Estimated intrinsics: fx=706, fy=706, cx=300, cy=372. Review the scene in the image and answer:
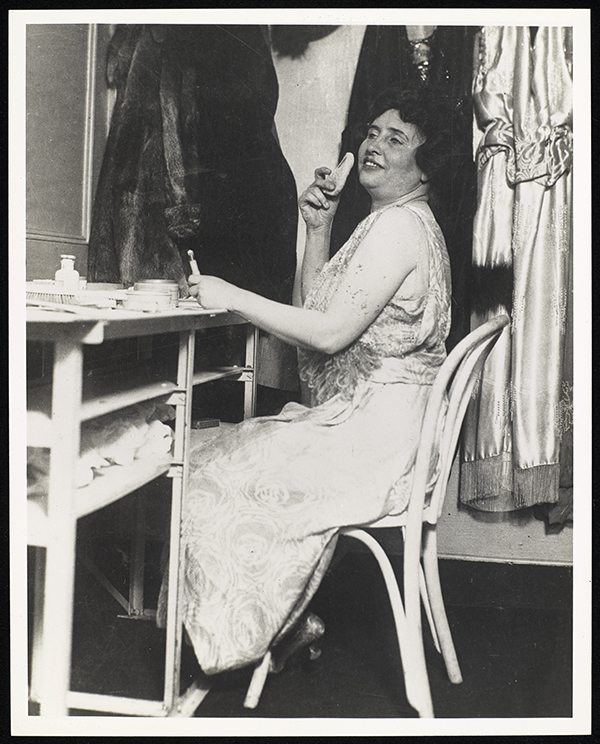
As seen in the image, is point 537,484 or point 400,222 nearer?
point 400,222

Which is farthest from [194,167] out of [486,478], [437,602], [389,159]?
Answer: [437,602]

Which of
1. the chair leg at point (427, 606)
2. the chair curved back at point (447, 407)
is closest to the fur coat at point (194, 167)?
the chair curved back at point (447, 407)

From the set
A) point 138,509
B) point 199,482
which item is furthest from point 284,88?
point 138,509

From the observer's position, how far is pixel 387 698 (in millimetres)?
1482

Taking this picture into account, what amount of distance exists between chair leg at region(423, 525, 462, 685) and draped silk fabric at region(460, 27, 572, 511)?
11.5 inches

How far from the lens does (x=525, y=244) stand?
5.31ft

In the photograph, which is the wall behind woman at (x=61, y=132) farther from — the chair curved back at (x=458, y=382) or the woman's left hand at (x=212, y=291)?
→ the chair curved back at (x=458, y=382)

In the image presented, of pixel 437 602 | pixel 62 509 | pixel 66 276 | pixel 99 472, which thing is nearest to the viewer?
pixel 62 509

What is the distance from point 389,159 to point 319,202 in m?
0.18

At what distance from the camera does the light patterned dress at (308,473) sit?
142 cm

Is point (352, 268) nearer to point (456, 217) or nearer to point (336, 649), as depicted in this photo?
point (456, 217)

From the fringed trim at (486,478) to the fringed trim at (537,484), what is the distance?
0.9 inches

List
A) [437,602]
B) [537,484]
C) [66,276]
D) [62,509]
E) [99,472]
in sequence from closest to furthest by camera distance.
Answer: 1. [62,509]
2. [99,472]
3. [66,276]
4. [437,602]
5. [537,484]

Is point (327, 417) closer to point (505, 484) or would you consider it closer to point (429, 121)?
point (505, 484)
